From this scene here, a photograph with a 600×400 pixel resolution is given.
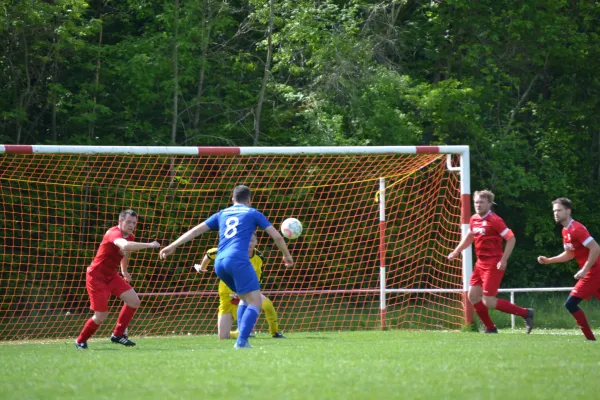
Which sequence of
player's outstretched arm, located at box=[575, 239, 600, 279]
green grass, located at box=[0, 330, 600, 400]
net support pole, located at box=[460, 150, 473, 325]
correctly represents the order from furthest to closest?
net support pole, located at box=[460, 150, 473, 325], player's outstretched arm, located at box=[575, 239, 600, 279], green grass, located at box=[0, 330, 600, 400]

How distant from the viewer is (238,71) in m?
23.3

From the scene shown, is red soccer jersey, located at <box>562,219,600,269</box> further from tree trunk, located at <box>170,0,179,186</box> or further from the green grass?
tree trunk, located at <box>170,0,179,186</box>

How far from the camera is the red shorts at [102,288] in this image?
10.4 m

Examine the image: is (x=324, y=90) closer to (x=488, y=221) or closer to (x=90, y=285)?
(x=488, y=221)

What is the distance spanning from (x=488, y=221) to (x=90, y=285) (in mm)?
5020

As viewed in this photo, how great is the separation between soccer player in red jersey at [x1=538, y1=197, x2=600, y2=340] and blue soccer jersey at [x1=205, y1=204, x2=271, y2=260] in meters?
3.37

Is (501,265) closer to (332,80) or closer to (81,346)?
(81,346)

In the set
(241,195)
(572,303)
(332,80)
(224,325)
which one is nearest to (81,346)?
(224,325)

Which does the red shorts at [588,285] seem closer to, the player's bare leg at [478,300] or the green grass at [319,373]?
the green grass at [319,373]

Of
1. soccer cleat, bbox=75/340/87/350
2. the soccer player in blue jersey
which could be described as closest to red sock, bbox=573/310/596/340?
the soccer player in blue jersey

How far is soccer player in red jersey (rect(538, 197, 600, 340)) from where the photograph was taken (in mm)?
10297

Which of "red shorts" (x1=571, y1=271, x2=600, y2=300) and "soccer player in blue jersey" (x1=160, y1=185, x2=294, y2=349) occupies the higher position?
"soccer player in blue jersey" (x1=160, y1=185, x2=294, y2=349)

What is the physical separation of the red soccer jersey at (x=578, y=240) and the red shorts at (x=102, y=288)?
Result: 516 cm

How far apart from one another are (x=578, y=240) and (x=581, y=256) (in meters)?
0.26
